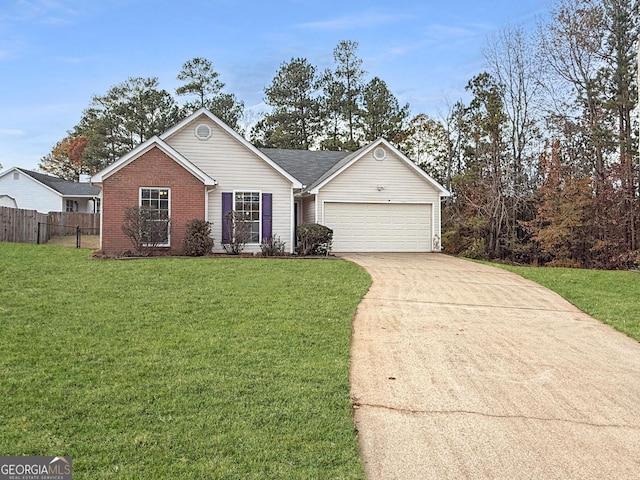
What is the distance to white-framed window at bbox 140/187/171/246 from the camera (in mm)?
15695

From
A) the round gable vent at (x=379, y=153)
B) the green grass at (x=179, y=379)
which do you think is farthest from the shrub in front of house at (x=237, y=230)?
the green grass at (x=179, y=379)

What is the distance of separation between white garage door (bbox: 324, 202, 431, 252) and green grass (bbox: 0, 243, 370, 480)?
995cm

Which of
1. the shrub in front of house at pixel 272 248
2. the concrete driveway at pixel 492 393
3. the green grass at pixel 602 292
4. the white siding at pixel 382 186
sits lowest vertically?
the concrete driveway at pixel 492 393

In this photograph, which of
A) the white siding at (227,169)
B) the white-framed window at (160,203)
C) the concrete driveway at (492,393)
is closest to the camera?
the concrete driveway at (492,393)

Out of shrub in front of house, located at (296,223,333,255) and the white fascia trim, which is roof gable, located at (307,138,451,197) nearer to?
the white fascia trim

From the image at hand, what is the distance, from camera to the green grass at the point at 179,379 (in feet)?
11.1

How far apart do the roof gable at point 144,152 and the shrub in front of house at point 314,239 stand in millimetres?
3508

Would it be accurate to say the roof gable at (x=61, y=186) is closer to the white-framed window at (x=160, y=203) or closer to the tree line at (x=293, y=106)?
the tree line at (x=293, y=106)

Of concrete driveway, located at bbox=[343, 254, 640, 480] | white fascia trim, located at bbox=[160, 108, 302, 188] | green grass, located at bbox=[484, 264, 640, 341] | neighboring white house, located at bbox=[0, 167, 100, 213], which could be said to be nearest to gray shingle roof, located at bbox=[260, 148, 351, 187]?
white fascia trim, located at bbox=[160, 108, 302, 188]

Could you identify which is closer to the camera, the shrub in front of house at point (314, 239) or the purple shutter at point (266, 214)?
the shrub in front of house at point (314, 239)

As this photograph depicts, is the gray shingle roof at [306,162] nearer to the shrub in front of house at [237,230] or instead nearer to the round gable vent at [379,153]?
the round gable vent at [379,153]

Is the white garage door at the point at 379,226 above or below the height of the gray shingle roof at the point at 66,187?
below

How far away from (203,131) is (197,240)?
4.48 meters

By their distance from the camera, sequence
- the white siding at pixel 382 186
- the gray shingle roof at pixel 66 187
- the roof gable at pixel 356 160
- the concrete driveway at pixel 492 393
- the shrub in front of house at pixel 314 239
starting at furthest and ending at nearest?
the gray shingle roof at pixel 66 187
the white siding at pixel 382 186
the roof gable at pixel 356 160
the shrub in front of house at pixel 314 239
the concrete driveway at pixel 492 393
